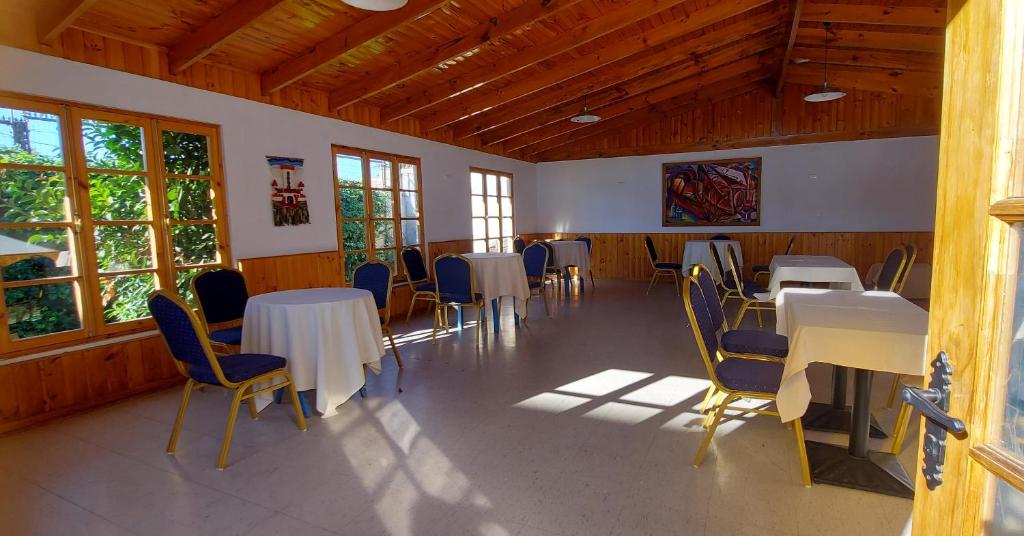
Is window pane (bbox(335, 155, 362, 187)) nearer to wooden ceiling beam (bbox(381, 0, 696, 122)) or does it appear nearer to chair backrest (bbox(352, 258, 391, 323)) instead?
wooden ceiling beam (bbox(381, 0, 696, 122))

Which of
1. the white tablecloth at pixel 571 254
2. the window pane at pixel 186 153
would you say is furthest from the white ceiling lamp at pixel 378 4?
the white tablecloth at pixel 571 254

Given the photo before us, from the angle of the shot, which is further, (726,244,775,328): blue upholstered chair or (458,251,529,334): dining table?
(458,251,529,334): dining table

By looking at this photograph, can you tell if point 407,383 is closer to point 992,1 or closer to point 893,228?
point 992,1

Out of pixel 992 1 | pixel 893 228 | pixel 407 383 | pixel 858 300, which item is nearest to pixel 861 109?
pixel 893 228

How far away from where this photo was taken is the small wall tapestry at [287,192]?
185 inches

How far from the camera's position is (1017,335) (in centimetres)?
65

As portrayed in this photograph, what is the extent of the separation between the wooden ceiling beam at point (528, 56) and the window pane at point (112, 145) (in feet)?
9.15

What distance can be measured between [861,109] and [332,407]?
341 inches

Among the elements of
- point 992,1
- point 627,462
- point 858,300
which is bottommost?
point 627,462

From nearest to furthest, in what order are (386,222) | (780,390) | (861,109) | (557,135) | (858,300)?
(780,390), (858,300), (386,222), (861,109), (557,135)

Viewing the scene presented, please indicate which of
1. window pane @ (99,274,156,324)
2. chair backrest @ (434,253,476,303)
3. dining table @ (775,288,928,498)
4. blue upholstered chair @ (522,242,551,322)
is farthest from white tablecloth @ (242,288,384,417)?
blue upholstered chair @ (522,242,551,322)

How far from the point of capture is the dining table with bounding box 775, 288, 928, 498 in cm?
205

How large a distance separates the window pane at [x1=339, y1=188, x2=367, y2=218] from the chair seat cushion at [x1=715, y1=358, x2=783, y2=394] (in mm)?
4438

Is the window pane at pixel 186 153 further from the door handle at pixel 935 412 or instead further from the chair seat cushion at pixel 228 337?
the door handle at pixel 935 412
